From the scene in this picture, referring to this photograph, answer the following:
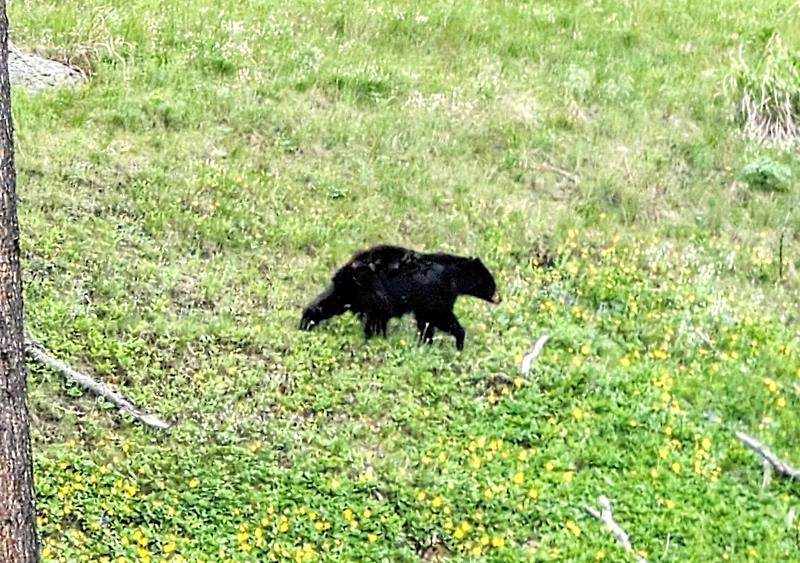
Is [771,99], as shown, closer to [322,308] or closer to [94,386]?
[322,308]

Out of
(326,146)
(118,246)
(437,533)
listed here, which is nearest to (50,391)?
(118,246)

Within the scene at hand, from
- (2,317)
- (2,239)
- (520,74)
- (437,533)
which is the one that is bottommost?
(437,533)

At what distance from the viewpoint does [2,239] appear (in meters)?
4.55

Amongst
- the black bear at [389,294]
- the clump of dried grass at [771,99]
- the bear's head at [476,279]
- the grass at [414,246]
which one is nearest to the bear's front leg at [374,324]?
the black bear at [389,294]

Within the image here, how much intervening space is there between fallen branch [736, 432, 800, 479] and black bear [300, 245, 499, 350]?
2.19 m

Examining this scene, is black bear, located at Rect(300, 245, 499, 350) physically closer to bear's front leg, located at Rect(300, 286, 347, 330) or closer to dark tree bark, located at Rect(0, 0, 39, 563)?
bear's front leg, located at Rect(300, 286, 347, 330)

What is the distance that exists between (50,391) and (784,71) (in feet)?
30.0

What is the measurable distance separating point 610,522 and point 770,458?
1317 mm

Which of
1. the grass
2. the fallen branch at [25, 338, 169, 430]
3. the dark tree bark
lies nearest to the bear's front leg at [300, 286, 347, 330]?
the grass

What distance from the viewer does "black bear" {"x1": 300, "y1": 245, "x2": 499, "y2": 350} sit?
27.7 feet

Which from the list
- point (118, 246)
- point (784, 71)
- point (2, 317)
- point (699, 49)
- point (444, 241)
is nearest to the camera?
point (2, 317)

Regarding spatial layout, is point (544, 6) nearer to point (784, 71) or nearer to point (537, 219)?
point (784, 71)

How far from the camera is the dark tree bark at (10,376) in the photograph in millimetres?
4570

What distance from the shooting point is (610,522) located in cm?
670
